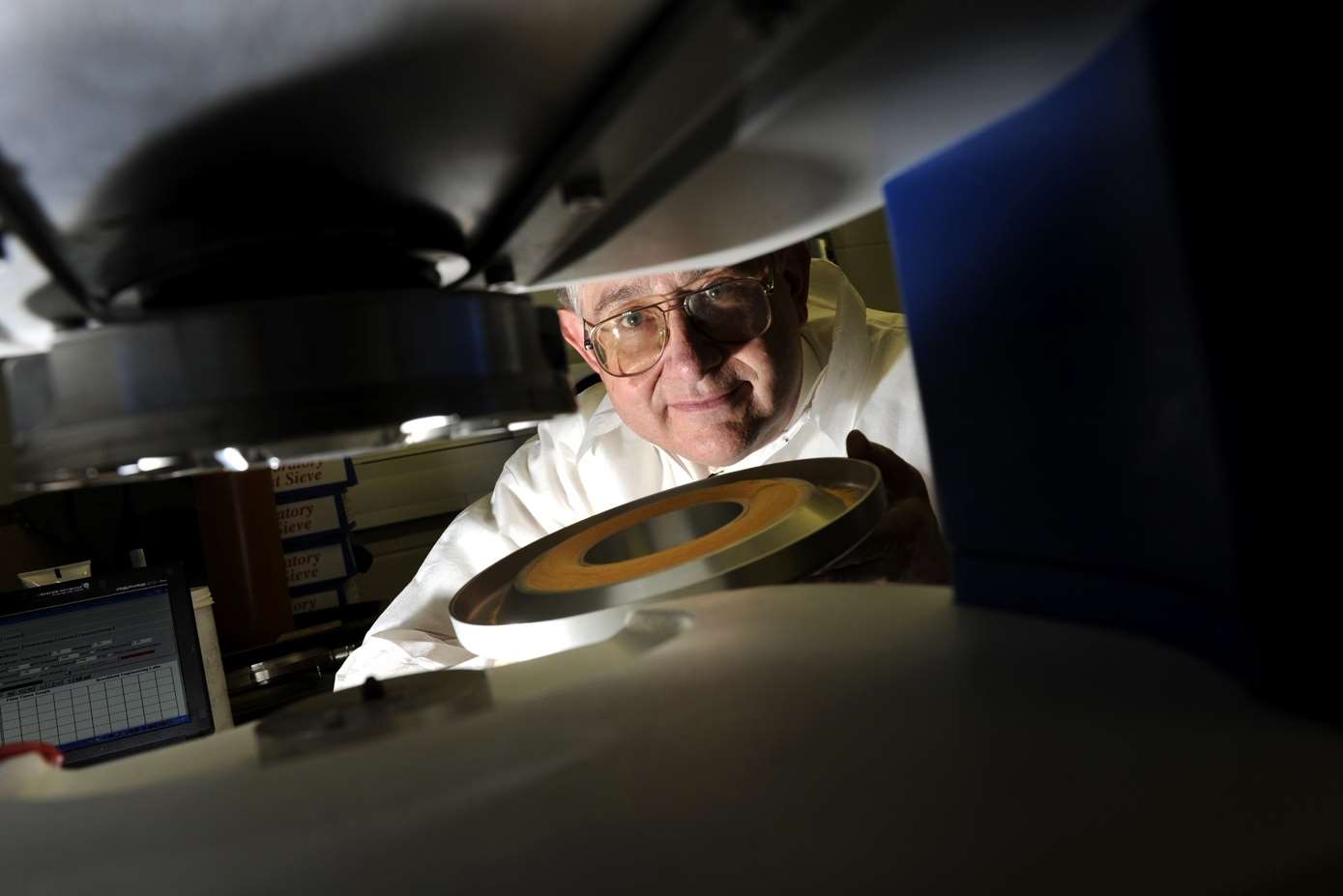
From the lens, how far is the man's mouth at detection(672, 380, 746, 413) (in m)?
1.15

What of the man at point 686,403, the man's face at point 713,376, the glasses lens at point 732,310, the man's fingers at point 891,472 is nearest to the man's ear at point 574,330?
the man at point 686,403

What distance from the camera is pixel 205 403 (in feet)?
0.84

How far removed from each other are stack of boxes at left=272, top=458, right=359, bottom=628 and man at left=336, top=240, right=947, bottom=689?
58 centimetres

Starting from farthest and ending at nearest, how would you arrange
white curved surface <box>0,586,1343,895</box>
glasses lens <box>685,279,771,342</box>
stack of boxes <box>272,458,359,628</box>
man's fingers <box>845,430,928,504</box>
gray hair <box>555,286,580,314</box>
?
stack of boxes <box>272,458,359,628</box> < gray hair <box>555,286,580,314</box> < glasses lens <box>685,279,771,342</box> < man's fingers <box>845,430,928,504</box> < white curved surface <box>0,586,1343,895</box>

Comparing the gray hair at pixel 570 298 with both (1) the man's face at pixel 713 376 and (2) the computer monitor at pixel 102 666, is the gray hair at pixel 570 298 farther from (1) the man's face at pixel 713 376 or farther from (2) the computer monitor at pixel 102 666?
(2) the computer monitor at pixel 102 666

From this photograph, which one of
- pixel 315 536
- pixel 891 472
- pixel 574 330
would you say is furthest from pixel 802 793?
pixel 315 536

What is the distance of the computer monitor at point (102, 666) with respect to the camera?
137 cm

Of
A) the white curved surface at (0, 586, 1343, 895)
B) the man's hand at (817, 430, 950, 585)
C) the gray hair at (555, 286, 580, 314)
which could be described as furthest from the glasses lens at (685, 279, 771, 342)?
the white curved surface at (0, 586, 1343, 895)

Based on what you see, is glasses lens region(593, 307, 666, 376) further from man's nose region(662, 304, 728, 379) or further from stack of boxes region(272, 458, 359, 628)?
stack of boxes region(272, 458, 359, 628)

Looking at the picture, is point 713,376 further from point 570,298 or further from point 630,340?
point 570,298

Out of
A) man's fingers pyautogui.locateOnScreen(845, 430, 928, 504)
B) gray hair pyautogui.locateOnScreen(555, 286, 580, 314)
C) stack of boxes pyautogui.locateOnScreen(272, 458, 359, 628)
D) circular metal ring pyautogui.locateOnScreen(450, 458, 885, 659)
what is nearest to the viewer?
circular metal ring pyautogui.locateOnScreen(450, 458, 885, 659)

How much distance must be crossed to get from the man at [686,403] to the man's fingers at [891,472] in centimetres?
25

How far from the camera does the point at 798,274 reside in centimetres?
121

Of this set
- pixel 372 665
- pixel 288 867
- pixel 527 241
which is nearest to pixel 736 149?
pixel 527 241
